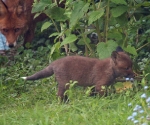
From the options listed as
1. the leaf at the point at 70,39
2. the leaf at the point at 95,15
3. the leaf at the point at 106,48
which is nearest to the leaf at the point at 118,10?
the leaf at the point at 95,15

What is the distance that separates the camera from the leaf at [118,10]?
6.64 m

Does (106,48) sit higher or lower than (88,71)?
higher

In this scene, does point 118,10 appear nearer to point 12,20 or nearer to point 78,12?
point 78,12

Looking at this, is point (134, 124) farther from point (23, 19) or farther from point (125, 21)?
point (23, 19)

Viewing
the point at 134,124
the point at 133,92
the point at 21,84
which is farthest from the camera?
the point at 21,84

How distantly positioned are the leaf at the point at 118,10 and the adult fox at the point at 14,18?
3224 millimetres

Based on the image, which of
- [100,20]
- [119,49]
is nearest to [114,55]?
[119,49]

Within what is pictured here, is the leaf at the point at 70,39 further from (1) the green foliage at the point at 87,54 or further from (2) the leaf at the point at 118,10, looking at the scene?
(2) the leaf at the point at 118,10

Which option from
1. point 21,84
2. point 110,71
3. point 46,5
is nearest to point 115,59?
point 110,71

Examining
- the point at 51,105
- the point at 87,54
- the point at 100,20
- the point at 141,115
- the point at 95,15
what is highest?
the point at 95,15

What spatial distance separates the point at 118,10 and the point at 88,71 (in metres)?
0.83

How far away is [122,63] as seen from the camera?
6645 mm

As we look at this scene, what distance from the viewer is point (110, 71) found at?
672 centimetres

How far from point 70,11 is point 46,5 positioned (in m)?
0.37
